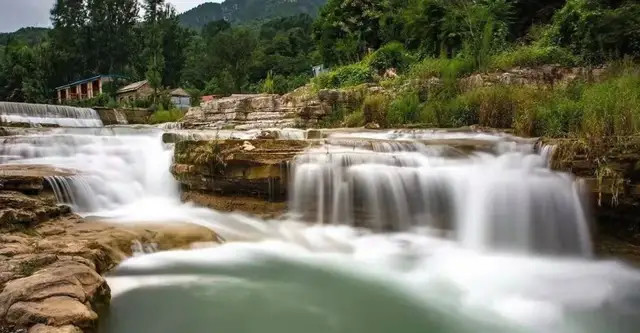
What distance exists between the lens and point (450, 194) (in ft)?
23.8

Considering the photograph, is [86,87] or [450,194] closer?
[450,194]

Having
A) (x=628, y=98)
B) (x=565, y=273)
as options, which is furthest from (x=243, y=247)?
(x=628, y=98)

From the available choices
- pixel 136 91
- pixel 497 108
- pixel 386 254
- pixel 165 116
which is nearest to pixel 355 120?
pixel 497 108

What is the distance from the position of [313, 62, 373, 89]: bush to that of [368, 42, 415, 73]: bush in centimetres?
39

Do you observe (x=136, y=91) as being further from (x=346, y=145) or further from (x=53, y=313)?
(x=53, y=313)

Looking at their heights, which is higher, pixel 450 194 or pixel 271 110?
pixel 271 110

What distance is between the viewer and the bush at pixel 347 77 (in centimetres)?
1855

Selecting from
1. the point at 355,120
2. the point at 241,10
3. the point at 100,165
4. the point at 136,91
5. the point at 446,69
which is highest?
the point at 241,10

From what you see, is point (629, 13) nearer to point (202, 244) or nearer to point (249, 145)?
point (249, 145)

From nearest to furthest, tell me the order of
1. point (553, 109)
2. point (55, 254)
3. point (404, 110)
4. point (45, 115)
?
point (55, 254) → point (553, 109) → point (404, 110) → point (45, 115)

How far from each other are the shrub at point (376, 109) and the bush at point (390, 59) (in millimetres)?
4539

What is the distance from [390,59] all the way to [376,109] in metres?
5.38

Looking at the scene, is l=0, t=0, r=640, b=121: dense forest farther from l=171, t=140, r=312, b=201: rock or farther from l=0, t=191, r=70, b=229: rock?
l=0, t=191, r=70, b=229: rock

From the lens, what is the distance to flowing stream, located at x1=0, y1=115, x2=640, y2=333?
15.9 ft
